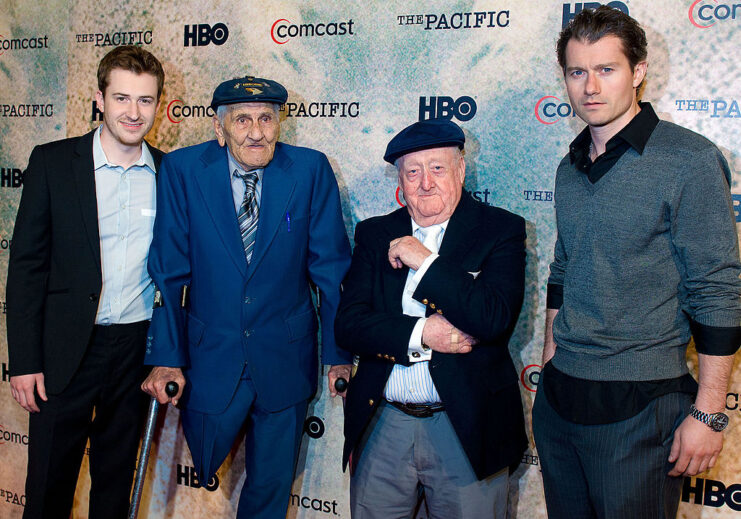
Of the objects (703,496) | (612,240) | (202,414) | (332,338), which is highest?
(612,240)

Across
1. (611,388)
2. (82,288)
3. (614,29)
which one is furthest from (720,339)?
(82,288)

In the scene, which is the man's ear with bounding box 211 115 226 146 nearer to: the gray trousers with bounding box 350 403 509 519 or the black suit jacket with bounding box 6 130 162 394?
the black suit jacket with bounding box 6 130 162 394

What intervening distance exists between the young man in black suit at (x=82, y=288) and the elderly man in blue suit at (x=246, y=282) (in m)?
0.22

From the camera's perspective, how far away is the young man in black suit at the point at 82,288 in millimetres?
2578

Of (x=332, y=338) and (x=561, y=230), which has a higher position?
(x=561, y=230)

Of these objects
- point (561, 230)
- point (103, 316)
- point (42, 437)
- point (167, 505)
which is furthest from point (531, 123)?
point (167, 505)

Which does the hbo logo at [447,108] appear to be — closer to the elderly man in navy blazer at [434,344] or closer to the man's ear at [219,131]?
the elderly man in navy blazer at [434,344]

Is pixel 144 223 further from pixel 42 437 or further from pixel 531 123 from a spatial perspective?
pixel 531 123

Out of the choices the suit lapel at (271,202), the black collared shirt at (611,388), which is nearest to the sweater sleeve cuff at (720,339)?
the black collared shirt at (611,388)

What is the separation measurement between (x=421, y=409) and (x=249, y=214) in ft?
3.21

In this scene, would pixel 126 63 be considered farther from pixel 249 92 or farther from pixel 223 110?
pixel 249 92

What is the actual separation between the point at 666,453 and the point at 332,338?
1.24 metres

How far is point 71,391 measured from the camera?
2.58 meters

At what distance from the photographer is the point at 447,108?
→ 275cm
